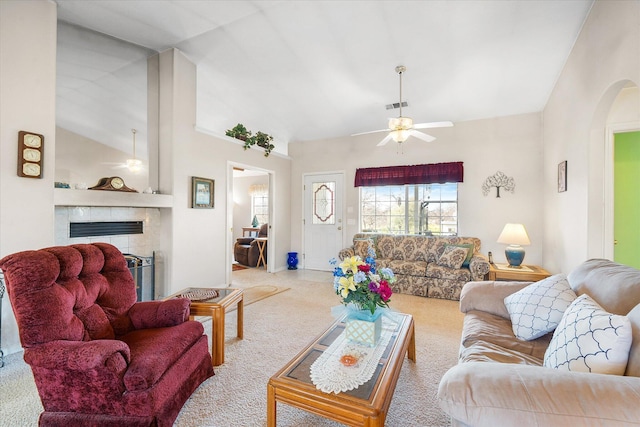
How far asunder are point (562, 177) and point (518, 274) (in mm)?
1285

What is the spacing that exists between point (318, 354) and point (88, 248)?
1619 millimetres

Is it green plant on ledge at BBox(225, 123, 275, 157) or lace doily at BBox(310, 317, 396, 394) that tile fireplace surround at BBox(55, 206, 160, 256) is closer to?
green plant on ledge at BBox(225, 123, 275, 157)

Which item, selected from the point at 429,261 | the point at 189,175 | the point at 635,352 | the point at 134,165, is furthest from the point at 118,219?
the point at 429,261

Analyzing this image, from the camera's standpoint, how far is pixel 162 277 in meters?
3.76

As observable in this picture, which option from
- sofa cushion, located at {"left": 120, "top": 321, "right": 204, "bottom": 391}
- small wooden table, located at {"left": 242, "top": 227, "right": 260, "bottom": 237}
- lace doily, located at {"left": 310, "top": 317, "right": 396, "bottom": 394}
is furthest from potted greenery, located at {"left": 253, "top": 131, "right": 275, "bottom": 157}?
lace doily, located at {"left": 310, "top": 317, "right": 396, "bottom": 394}

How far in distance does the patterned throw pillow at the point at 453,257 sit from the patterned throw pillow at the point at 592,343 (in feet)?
9.34

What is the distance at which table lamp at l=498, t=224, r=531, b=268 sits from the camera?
3755 millimetres

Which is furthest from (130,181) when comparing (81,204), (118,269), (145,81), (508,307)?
(508,307)

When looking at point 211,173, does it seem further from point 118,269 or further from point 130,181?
point 118,269

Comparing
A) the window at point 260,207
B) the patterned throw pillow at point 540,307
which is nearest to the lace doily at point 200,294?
the patterned throw pillow at point 540,307

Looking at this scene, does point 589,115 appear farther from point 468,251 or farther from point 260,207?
point 260,207

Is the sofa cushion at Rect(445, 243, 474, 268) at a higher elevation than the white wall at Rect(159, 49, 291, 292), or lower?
lower

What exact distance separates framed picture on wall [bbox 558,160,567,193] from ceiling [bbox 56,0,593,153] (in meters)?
1.19

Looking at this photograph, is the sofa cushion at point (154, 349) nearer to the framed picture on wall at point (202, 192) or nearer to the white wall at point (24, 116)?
the white wall at point (24, 116)
